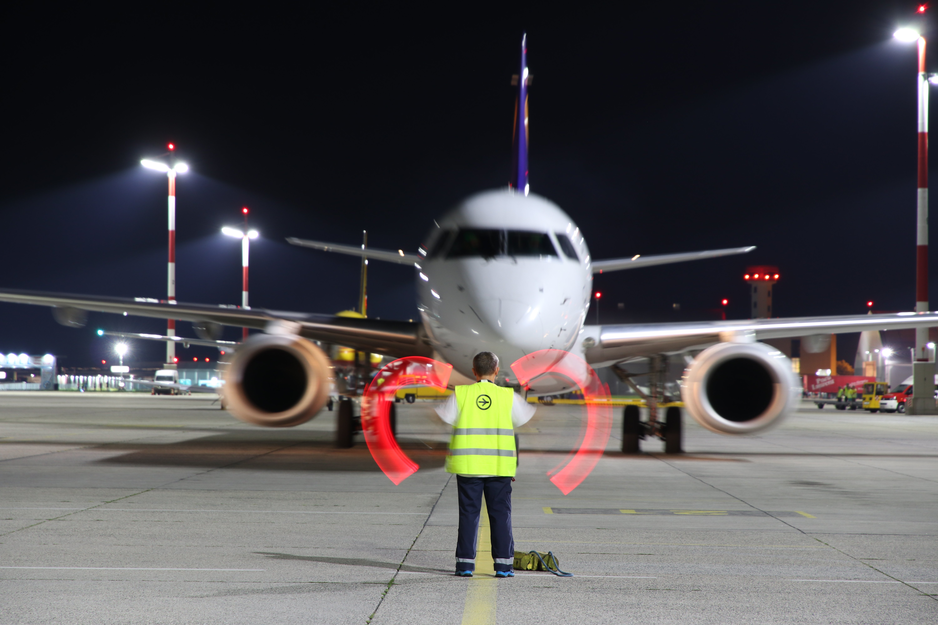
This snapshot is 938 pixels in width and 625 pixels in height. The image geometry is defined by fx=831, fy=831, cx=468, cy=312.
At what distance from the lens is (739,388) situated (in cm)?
1206

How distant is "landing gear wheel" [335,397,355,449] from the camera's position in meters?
14.5

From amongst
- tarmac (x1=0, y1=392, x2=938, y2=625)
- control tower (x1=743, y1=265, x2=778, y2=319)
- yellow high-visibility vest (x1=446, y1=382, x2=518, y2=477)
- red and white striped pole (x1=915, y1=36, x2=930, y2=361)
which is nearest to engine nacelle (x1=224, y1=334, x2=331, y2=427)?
tarmac (x1=0, y1=392, x2=938, y2=625)

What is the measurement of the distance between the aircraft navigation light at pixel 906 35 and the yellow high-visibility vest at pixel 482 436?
32.5 metres

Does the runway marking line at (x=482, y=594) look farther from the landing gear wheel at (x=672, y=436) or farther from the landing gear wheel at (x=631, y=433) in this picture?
the landing gear wheel at (x=672, y=436)

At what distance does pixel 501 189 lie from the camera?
11461 millimetres

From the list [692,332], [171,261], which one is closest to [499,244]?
[692,332]

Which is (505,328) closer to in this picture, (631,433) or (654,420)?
(631,433)

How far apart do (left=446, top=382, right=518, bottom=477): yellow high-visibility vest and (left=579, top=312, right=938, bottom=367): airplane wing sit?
712cm

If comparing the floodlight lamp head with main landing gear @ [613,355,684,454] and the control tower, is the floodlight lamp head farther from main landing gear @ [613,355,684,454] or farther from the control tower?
the control tower

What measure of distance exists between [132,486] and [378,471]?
313 cm

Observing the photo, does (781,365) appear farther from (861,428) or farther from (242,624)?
(861,428)

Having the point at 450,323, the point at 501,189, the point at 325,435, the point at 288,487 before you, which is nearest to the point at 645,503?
the point at 450,323

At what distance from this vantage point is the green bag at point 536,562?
518 cm

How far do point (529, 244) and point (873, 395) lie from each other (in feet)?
122
